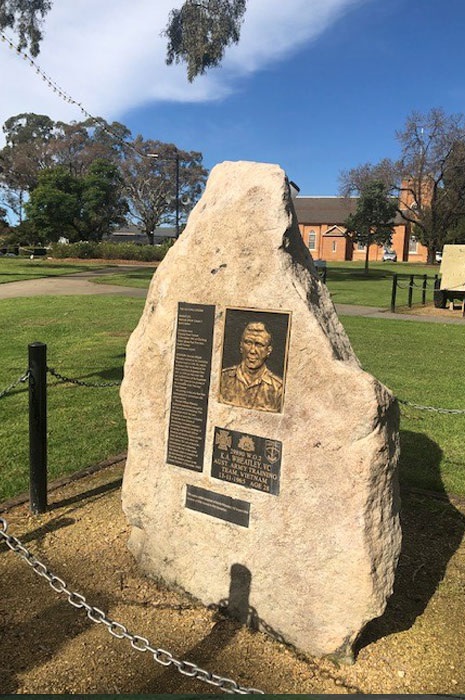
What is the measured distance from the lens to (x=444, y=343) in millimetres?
11961

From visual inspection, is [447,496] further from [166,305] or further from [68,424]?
[68,424]

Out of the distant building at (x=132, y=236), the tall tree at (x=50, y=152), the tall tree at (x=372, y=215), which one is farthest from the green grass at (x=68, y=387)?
the distant building at (x=132, y=236)

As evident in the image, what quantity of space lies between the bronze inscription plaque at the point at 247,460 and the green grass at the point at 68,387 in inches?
89.9

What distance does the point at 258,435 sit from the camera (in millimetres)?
3129

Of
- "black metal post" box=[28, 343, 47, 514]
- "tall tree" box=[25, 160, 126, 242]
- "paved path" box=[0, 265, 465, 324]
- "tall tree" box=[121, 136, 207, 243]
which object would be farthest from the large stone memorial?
"tall tree" box=[121, 136, 207, 243]

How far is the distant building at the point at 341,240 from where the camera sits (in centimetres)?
7650

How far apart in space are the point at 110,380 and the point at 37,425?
3808mm

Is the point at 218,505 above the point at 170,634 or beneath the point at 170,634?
above

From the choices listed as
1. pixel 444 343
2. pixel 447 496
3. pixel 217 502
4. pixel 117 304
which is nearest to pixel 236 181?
pixel 217 502

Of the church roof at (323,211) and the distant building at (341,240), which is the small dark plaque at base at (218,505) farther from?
the church roof at (323,211)

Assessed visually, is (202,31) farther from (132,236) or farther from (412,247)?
(132,236)

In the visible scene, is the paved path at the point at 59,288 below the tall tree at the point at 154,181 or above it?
below

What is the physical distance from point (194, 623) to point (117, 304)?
1465 centimetres

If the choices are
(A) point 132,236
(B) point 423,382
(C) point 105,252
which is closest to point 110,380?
(B) point 423,382
